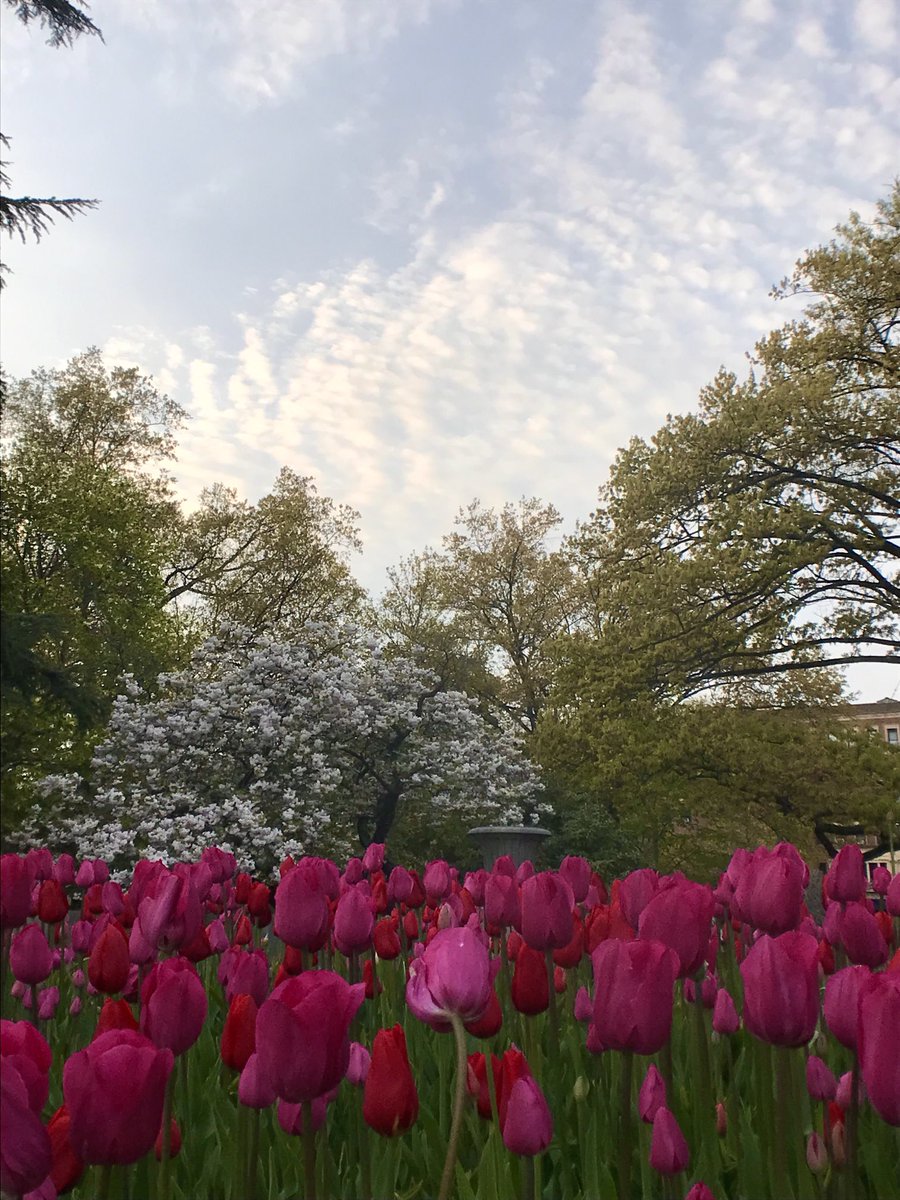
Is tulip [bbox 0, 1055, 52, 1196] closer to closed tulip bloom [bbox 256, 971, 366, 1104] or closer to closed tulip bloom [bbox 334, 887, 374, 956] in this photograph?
closed tulip bloom [bbox 256, 971, 366, 1104]

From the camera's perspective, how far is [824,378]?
18.5 meters

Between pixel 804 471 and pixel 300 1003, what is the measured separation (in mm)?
19271

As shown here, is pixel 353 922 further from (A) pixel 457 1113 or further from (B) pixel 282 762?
(B) pixel 282 762

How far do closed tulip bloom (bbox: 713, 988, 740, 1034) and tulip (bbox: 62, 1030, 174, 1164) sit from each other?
1.71 m

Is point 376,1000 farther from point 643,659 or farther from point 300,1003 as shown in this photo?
point 643,659

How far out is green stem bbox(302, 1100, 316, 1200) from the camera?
128cm

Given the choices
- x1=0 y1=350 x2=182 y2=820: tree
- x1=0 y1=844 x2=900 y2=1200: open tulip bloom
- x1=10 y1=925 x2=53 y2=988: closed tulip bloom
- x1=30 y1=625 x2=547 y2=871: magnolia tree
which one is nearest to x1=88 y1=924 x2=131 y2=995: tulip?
x1=0 y1=844 x2=900 y2=1200: open tulip bloom

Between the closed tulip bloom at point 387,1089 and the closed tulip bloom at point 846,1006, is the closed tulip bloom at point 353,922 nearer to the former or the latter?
the closed tulip bloom at point 387,1089

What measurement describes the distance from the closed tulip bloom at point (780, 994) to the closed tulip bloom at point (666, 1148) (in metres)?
0.18

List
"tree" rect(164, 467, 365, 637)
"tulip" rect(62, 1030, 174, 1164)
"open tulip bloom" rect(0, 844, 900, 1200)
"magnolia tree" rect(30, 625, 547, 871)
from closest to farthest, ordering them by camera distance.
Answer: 1. "tulip" rect(62, 1030, 174, 1164)
2. "open tulip bloom" rect(0, 844, 900, 1200)
3. "magnolia tree" rect(30, 625, 547, 871)
4. "tree" rect(164, 467, 365, 637)

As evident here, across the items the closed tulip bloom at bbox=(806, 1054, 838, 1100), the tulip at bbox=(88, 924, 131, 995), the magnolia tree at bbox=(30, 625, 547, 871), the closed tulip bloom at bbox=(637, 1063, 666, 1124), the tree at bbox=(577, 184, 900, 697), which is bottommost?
the closed tulip bloom at bbox=(806, 1054, 838, 1100)

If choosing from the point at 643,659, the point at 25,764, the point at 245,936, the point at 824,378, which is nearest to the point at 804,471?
the point at 824,378

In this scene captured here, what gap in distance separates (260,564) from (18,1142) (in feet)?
98.3

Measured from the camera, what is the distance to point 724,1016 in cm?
245
